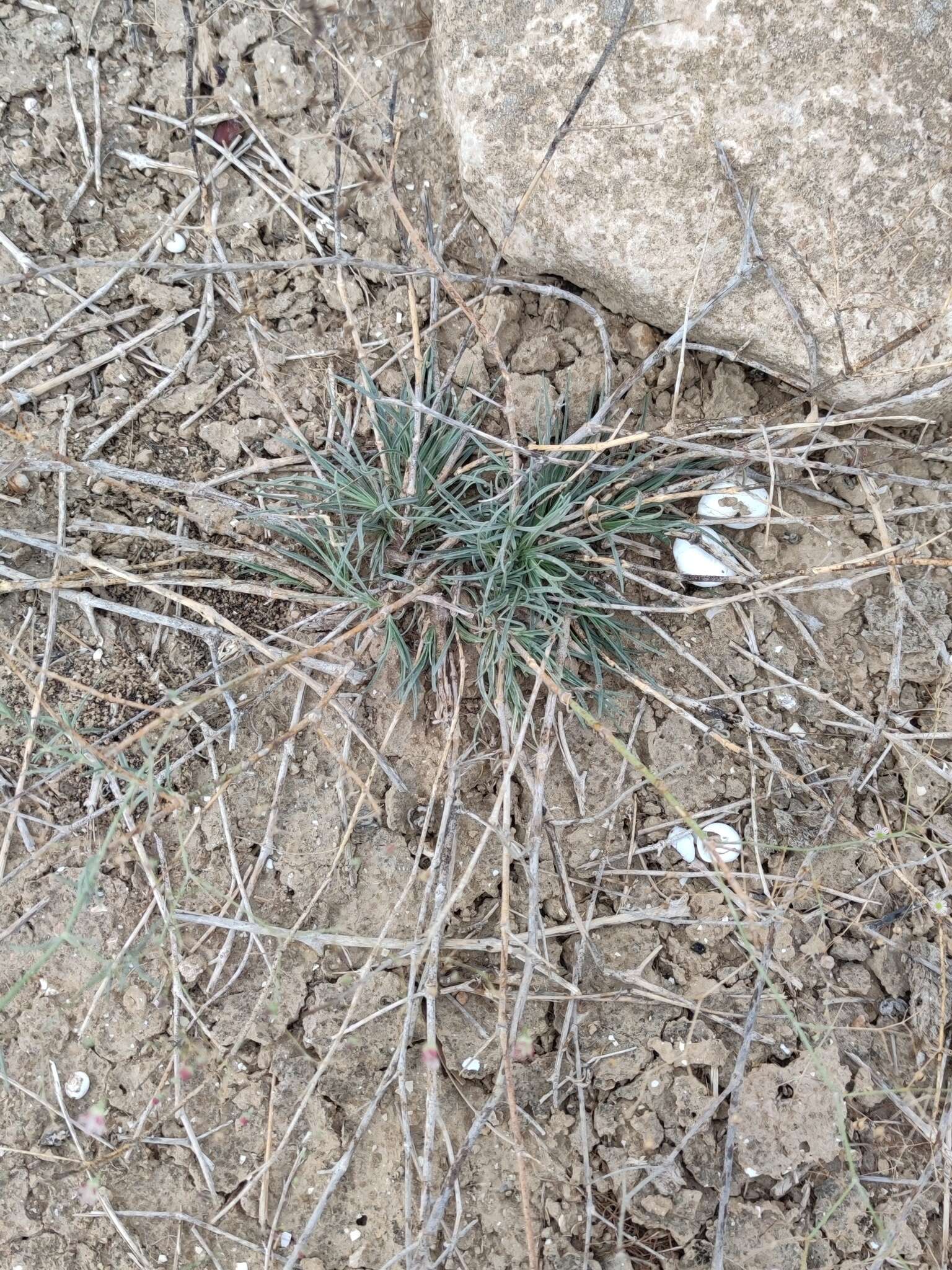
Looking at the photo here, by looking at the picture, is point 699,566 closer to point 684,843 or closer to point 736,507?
point 736,507

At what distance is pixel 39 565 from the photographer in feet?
6.38

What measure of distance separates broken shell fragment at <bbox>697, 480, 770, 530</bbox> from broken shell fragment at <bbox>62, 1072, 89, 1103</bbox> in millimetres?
1672

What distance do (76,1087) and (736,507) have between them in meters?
1.75

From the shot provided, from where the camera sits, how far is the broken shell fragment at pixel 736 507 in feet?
6.31

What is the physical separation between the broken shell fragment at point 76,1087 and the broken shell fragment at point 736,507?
1672mm

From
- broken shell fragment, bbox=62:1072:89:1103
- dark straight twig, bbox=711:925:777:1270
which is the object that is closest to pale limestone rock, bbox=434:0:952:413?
dark straight twig, bbox=711:925:777:1270

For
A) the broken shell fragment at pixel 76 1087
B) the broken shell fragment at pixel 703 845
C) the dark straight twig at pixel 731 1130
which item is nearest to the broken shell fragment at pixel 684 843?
the broken shell fragment at pixel 703 845

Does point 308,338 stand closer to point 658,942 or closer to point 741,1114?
point 658,942

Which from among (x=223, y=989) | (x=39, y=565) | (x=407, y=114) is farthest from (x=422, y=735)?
(x=407, y=114)

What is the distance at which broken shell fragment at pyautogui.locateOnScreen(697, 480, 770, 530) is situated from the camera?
6.31 ft

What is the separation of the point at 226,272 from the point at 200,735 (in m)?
0.97

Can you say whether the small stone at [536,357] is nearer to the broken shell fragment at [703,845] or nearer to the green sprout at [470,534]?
the green sprout at [470,534]

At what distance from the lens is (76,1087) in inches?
72.0

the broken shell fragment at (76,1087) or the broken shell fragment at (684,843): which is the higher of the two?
the broken shell fragment at (684,843)
